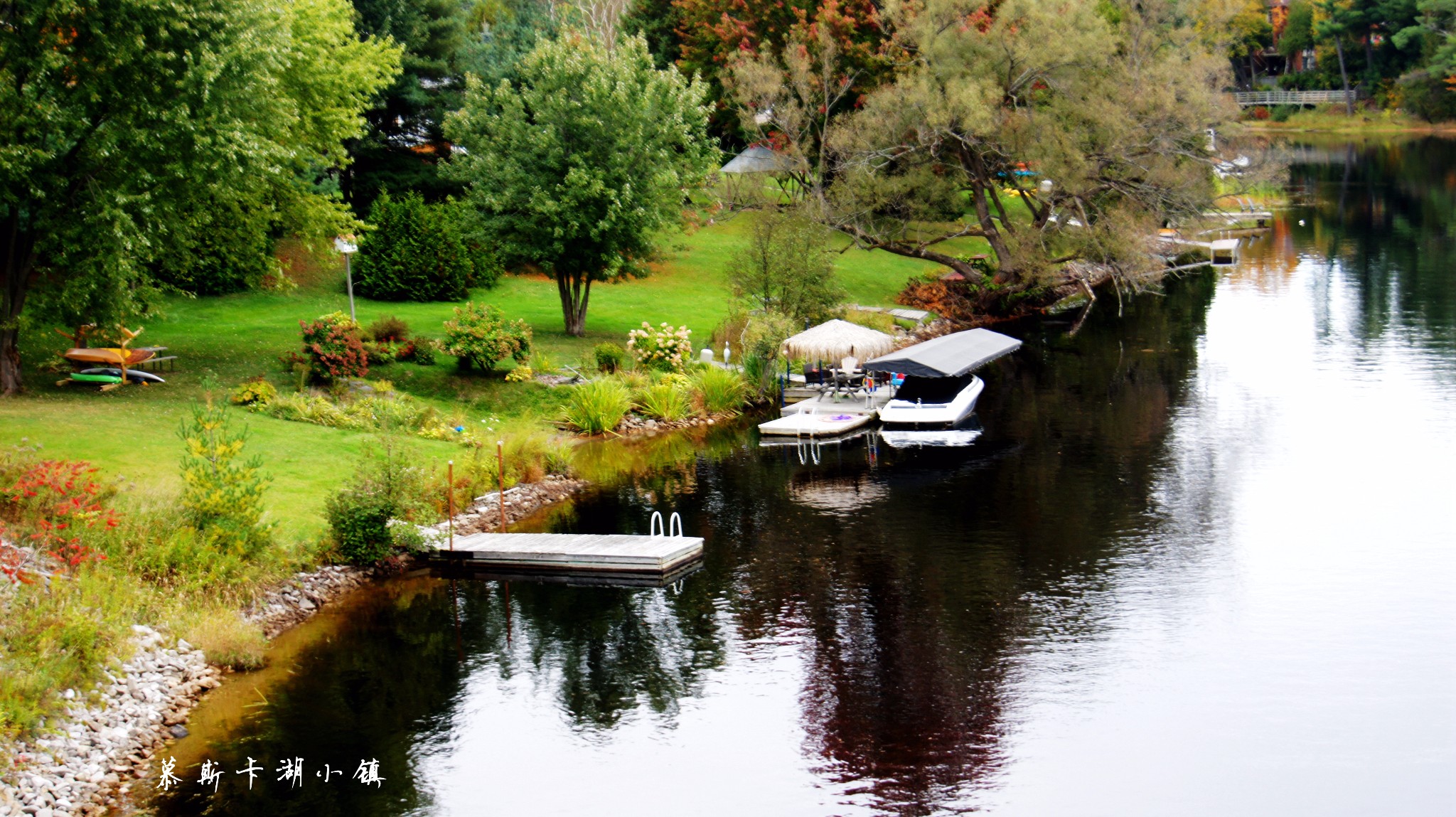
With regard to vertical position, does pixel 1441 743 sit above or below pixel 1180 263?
below

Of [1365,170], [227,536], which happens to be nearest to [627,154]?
[227,536]

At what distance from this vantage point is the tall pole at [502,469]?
99.6 feet

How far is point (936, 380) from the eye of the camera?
1711 inches

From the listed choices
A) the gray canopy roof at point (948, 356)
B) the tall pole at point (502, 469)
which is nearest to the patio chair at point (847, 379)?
the gray canopy roof at point (948, 356)

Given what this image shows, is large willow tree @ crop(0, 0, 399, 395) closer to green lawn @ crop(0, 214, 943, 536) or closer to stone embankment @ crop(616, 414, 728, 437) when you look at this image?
green lawn @ crop(0, 214, 943, 536)

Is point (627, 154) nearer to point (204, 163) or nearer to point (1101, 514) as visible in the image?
point (204, 163)

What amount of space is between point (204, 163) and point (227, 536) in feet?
37.7

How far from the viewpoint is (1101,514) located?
31.2m

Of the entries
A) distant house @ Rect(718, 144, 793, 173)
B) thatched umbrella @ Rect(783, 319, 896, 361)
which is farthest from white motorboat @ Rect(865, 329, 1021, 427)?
distant house @ Rect(718, 144, 793, 173)

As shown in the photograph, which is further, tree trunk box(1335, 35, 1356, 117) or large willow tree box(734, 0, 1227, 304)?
tree trunk box(1335, 35, 1356, 117)

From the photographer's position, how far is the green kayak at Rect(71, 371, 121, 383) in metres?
35.7

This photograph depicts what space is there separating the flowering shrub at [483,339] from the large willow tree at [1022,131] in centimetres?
1913

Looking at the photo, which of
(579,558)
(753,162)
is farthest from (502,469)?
(753,162)

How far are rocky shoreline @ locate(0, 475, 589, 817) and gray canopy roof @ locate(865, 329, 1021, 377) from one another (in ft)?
66.6
